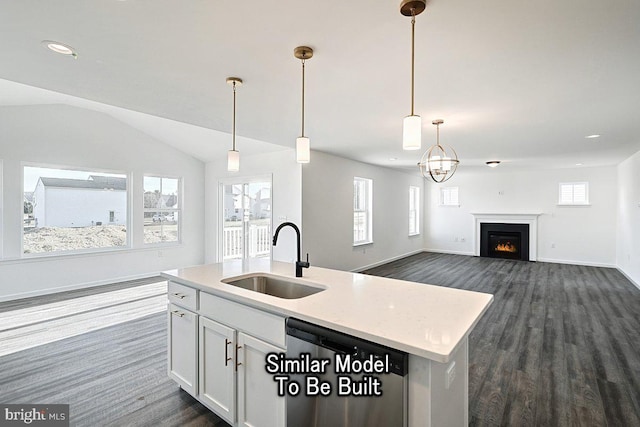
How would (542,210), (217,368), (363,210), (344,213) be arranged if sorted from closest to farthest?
(217,368) < (344,213) < (363,210) < (542,210)

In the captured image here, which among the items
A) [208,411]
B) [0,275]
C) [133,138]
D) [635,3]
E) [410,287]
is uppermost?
[133,138]

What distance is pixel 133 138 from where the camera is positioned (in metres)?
6.00

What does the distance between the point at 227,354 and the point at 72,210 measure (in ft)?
17.0

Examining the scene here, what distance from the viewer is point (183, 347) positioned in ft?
7.30

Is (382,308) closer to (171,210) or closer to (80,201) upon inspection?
(80,201)

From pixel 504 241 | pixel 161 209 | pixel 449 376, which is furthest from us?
pixel 504 241

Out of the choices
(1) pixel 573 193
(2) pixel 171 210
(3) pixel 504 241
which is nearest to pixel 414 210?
(3) pixel 504 241

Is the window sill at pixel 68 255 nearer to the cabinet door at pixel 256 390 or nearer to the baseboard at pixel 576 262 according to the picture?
the cabinet door at pixel 256 390

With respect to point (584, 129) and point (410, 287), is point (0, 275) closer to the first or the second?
point (410, 287)

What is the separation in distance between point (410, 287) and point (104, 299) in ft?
15.8

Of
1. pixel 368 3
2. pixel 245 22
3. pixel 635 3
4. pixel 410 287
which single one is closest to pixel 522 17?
pixel 635 3

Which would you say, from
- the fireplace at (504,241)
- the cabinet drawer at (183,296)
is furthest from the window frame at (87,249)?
the fireplace at (504,241)

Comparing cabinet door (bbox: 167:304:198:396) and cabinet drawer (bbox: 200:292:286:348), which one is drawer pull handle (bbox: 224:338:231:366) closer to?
cabinet drawer (bbox: 200:292:286:348)

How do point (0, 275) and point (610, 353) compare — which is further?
point (0, 275)
